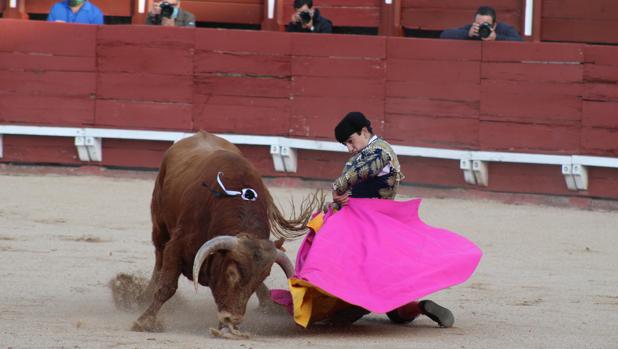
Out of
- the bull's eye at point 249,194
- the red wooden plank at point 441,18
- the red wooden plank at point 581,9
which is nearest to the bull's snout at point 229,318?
the bull's eye at point 249,194

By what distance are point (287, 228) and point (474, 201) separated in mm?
4407

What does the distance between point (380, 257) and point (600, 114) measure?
4.93 m

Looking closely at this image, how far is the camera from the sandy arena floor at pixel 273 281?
540 centimetres

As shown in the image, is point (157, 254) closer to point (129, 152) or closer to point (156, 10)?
point (129, 152)

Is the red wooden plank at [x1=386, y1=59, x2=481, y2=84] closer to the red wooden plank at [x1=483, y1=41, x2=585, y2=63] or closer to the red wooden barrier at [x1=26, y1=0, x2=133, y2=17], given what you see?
the red wooden plank at [x1=483, y1=41, x2=585, y2=63]

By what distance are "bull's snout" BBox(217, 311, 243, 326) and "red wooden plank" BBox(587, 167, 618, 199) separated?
5.47 m

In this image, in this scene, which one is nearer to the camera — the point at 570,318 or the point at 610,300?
the point at 570,318

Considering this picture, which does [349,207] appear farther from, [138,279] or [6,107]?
[6,107]

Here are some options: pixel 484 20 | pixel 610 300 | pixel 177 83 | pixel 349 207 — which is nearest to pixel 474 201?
pixel 484 20

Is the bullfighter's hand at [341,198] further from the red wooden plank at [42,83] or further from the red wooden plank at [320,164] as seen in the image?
the red wooden plank at [42,83]

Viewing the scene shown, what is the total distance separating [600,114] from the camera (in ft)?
33.4

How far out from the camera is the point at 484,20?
1048 cm

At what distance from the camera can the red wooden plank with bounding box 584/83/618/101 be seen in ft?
33.2

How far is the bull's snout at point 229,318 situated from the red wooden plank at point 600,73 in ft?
18.3
